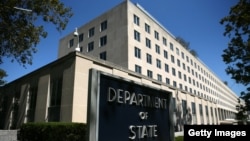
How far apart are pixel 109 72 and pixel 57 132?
341 inches

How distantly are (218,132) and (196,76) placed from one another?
6427 cm

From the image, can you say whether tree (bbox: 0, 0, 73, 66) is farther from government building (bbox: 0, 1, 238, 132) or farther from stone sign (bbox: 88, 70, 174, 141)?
stone sign (bbox: 88, 70, 174, 141)

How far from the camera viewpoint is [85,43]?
43406 millimetres

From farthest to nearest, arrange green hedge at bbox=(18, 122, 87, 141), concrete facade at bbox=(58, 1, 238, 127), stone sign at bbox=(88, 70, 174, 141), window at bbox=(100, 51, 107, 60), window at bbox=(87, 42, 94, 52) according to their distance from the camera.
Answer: window at bbox=(87, 42, 94, 52), window at bbox=(100, 51, 107, 60), concrete facade at bbox=(58, 1, 238, 127), green hedge at bbox=(18, 122, 87, 141), stone sign at bbox=(88, 70, 174, 141)

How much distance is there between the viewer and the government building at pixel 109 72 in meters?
16.5

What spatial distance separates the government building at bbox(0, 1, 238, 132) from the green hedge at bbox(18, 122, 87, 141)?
2.51 m

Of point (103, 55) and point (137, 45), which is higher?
point (137, 45)

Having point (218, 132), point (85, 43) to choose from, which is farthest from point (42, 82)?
point (85, 43)

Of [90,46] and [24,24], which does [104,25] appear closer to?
[90,46]

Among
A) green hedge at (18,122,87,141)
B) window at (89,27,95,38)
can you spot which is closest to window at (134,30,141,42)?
window at (89,27,95,38)

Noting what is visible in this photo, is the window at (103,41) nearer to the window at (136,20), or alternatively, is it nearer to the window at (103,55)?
the window at (103,55)

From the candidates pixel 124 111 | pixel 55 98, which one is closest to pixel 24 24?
pixel 55 98

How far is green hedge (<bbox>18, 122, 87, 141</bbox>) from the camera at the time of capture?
11258 millimetres

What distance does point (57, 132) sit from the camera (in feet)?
38.8
